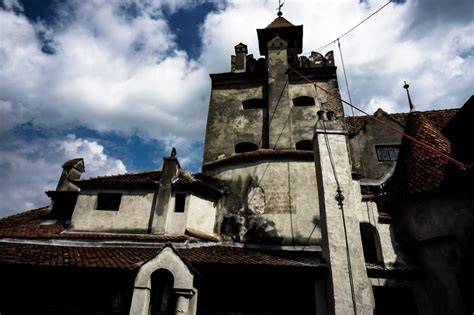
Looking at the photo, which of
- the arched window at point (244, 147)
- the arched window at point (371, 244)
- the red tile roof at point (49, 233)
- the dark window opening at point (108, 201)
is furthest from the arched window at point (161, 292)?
the arched window at point (244, 147)

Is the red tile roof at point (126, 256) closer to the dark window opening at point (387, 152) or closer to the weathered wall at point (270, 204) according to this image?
the weathered wall at point (270, 204)

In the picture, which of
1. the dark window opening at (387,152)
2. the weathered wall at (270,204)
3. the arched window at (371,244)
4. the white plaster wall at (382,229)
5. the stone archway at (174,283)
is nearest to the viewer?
the stone archway at (174,283)

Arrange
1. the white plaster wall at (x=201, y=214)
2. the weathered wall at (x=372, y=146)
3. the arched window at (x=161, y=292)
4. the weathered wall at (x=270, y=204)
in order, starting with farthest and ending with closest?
the weathered wall at (x=372, y=146) → the white plaster wall at (x=201, y=214) → the weathered wall at (x=270, y=204) → the arched window at (x=161, y=292)

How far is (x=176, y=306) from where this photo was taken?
693cm

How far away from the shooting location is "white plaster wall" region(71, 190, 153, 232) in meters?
13.4

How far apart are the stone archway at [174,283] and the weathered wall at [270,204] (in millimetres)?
6231

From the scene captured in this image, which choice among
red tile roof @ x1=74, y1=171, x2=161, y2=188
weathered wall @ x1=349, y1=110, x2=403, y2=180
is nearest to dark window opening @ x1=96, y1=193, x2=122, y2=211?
red tile roof @ x1=74, y1=171, x2=161, y2=188

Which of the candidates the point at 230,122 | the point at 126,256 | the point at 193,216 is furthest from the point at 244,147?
the point at 126,256

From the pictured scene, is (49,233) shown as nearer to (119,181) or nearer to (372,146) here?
(119,181)

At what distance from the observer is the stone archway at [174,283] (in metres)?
6.90

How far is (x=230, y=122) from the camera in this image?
18297 mm

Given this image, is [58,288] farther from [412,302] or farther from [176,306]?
[412,302]

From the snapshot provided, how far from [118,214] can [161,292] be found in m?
7.16

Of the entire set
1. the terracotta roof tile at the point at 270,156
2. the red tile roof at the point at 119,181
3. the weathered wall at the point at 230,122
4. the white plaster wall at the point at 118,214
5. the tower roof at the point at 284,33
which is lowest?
the white plaster wall at the point at 118,214
